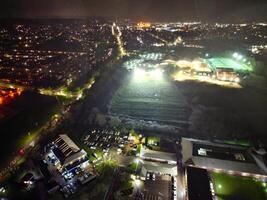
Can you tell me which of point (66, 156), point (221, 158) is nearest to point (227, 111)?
point (221, 158)

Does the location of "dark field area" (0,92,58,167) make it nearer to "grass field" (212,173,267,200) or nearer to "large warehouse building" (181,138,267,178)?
"large warehouse building" (181,138,267,178)

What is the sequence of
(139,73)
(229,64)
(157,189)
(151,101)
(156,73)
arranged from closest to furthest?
(157,189) → (151,101) → (156,73) → (139,73) → (229,64)

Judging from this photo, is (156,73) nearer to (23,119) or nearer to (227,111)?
(227,111)

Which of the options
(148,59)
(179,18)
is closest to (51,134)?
(148,59)

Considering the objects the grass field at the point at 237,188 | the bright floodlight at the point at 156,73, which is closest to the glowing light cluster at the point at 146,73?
the bright floodlight at the point at 156,73

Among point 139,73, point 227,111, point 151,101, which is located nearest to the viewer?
point 227,111

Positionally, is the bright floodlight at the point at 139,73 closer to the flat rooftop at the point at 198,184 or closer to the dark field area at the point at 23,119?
the dark field area at the point at 23,119

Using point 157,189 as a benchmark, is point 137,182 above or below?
above
